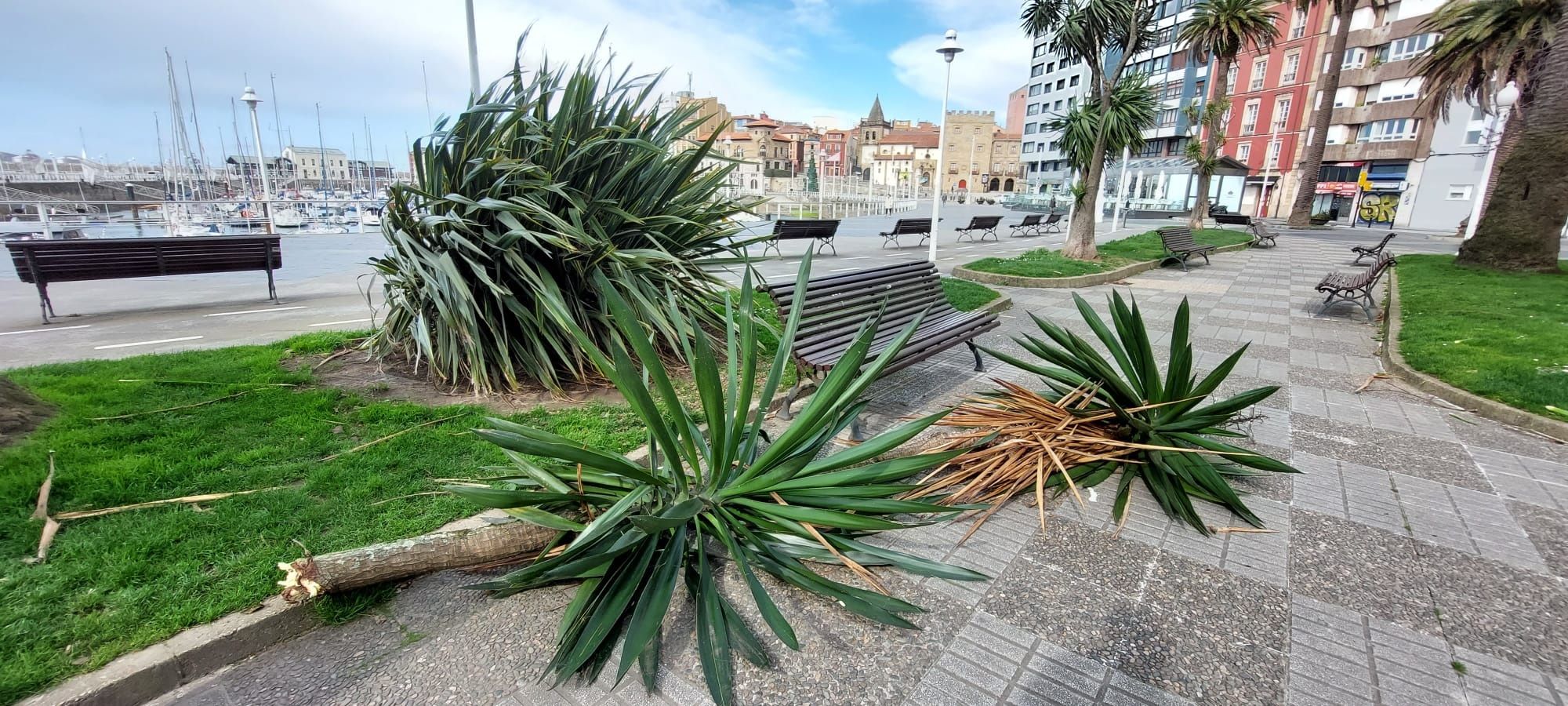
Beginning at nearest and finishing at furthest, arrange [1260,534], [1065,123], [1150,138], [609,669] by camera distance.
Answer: [609,669], [1260,534], [1065,123], [1150,138]

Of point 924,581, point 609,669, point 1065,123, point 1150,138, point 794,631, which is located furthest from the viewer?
point 1150,138

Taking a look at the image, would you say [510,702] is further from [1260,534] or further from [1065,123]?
[1065,123]

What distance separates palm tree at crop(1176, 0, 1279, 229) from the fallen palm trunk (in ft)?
90.7

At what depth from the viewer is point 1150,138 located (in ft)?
187

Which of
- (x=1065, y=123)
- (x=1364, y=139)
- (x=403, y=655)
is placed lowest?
(x=403, y=655)

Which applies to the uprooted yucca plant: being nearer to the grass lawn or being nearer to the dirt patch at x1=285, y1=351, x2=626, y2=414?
the dirt patch at x1=285, y1=351, x2=626, y2=414

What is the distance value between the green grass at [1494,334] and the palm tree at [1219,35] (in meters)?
16.1

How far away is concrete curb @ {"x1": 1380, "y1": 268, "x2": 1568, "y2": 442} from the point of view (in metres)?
4.13

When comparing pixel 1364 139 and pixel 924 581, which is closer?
pixel 924 581

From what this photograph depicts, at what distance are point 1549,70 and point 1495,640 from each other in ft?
43.0

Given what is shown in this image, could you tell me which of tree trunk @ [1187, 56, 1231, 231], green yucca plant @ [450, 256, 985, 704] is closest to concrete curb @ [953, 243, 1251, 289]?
green yucca plant @ [450, 256, 985, 704]

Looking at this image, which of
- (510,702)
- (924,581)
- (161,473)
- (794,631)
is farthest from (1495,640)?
(161,473)

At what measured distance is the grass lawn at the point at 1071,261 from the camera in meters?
11.2

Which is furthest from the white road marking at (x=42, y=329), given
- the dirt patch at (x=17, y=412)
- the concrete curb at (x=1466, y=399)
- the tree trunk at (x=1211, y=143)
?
the tree trunk at (x=1211, y=143)
